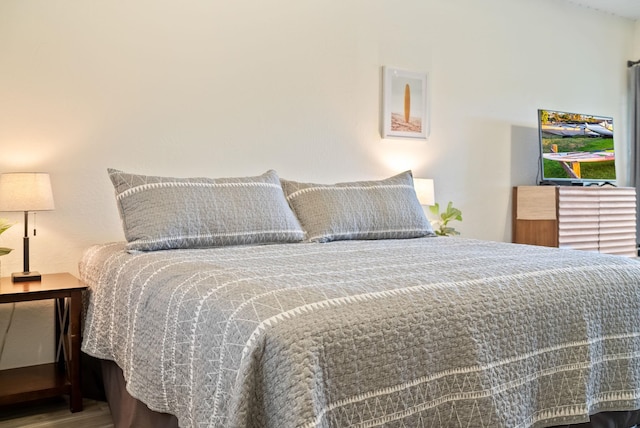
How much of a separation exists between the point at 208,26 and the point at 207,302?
210 cm

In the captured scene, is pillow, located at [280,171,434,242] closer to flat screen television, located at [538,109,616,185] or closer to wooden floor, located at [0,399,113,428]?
wooden floor, located at [0,399,113,428]

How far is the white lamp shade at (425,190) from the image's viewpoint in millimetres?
3783

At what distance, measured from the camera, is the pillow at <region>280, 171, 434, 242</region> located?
2854 mm

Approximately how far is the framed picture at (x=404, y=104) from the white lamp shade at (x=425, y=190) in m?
0.36

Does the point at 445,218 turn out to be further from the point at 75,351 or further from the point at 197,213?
the point at 75,351

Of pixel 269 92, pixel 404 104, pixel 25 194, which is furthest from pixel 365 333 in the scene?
pixel 404 104

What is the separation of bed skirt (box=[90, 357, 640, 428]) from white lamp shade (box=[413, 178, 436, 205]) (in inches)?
80.4

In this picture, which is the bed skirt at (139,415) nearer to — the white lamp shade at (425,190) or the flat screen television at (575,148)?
the white lamp shade at (425,190)

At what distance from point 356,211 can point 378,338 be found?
1653mm

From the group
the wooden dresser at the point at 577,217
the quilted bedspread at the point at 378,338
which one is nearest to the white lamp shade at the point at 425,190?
the wooden dresser at the point at 577,217

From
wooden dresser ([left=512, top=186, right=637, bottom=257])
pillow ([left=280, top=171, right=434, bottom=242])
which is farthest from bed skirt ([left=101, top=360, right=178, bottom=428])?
wooden dresser ([left=512, top=186, right=637, bottom=257])

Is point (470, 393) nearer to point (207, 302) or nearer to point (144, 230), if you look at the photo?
point (207, 302)

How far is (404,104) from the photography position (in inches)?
154

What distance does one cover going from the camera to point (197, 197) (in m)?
2.54
